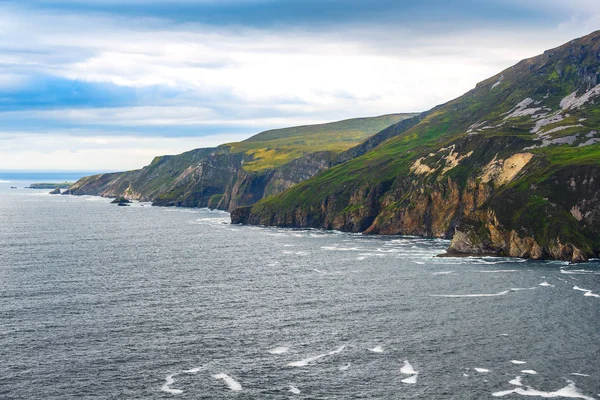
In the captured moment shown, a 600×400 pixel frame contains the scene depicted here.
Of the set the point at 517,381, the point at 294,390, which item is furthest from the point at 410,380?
the point at 294,390

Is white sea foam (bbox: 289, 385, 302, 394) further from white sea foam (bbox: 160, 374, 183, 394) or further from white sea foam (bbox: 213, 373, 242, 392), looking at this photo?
white sea foam (bbox: 160, 374, 183, 394)

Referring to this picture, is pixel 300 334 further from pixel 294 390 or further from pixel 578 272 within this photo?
pixel 578 272

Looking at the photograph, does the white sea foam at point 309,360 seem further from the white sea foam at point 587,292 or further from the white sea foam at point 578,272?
the white sea foam at point 578,272

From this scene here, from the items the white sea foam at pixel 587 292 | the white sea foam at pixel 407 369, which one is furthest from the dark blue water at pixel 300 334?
the white sea foam at pixel 587 292

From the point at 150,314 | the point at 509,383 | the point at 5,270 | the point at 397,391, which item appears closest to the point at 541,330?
the point at 509,383

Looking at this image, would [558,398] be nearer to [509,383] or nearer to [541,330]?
[509,383]

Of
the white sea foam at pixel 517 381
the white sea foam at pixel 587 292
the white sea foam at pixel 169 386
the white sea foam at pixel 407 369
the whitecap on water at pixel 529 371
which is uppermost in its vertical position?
the white sea foam at pixel 587 292

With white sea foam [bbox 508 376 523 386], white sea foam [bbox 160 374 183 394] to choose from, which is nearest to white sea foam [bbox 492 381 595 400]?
white sea foam [bbox 508 376 523 386]

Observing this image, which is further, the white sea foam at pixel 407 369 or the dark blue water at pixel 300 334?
the white sea foam at pixel 407 369
